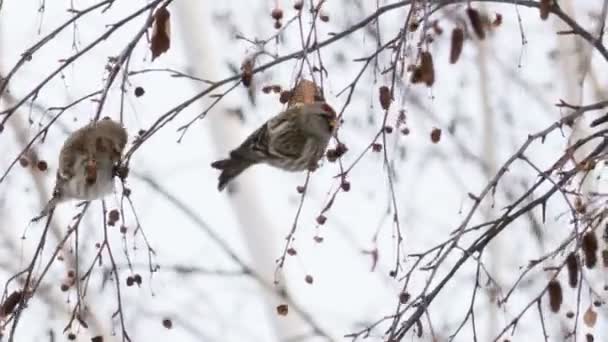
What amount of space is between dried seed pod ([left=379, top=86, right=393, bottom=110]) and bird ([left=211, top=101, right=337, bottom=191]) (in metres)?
0.30

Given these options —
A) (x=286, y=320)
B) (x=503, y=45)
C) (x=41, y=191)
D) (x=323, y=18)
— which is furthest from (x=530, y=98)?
(x=323, y=18)

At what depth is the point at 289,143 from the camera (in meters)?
2.87

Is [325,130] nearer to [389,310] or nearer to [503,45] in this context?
[503,45]

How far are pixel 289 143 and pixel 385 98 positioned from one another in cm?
56

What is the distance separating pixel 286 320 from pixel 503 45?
2366 millimetres

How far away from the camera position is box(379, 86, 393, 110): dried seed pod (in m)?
2.32

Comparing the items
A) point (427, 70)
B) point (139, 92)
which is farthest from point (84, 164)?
point (427, 70)

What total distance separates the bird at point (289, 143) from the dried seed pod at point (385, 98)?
0.30m

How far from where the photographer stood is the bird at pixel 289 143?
2.73m

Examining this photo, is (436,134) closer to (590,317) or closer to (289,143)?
(289,143)

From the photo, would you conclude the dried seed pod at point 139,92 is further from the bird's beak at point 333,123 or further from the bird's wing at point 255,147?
the bird's beak at point 333,123

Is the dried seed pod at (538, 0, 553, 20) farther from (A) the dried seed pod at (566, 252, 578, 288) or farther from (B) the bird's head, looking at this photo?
(B) the bird's head

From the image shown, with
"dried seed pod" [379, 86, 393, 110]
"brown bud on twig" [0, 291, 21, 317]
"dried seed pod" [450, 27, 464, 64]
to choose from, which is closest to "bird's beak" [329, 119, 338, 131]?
"dried seed pod" [379, 86, 393, 110]

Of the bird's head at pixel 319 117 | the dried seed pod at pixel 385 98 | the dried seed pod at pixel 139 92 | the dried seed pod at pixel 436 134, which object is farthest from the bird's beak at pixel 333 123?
the dried seed pod at pixel 139 92
